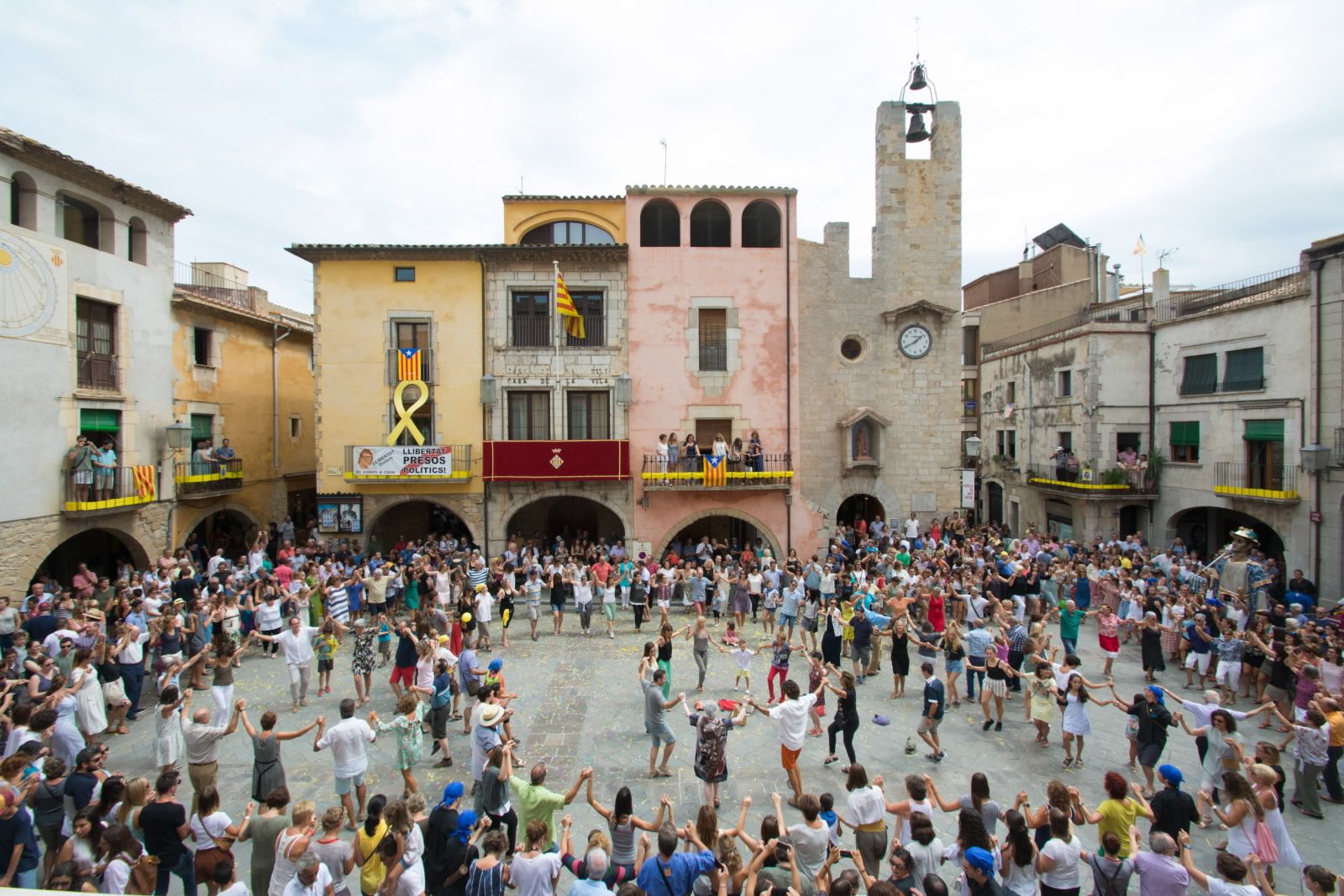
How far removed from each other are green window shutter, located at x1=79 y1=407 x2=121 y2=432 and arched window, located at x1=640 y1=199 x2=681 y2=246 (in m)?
15.4

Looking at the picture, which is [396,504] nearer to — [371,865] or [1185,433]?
[371,865]

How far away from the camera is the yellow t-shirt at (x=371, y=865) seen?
605 centimetres

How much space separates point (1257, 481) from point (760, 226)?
1773 centimetres

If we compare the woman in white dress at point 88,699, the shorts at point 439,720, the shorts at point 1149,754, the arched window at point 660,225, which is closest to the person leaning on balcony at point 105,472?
the woman in white dress at point 88,699

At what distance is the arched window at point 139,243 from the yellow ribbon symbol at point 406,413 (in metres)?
7.58

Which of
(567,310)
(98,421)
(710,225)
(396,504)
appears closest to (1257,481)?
(710,225)

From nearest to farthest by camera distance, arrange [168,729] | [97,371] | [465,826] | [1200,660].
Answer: [465,826] → [168,729] → [1200,660] → [97,371]

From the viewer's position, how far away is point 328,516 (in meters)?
21.1

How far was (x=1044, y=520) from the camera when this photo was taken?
30.5 metres

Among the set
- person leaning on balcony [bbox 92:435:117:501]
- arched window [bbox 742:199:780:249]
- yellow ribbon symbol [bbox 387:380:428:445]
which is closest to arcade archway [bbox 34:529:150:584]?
person leaning on balcony [bbox 92:435:117:501]

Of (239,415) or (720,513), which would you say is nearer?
(720,513)

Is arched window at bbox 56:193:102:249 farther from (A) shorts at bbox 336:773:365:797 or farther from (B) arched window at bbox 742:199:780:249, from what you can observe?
(B) arched window at bbox 742:199:780:249

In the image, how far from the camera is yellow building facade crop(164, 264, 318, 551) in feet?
69.4

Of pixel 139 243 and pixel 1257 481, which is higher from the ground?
pixel 139 243
